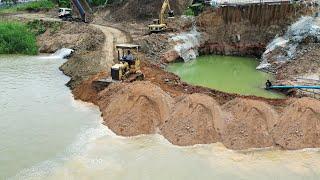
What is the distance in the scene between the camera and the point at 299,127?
21.9 m

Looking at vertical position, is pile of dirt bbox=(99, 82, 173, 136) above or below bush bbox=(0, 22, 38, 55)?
below

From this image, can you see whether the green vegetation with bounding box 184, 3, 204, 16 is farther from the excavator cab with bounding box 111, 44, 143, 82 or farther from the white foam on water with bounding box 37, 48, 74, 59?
the excavator cab with bounding box 111, 44, 143, 82

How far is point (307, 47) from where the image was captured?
3525 cm

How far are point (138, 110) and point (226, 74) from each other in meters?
14.0

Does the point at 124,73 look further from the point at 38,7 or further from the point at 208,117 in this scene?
the point at 38,7

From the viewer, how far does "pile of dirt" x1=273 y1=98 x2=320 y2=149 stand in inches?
845

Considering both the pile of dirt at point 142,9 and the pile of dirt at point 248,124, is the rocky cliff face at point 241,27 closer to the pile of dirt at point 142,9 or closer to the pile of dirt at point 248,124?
the pile of dirt at point 142,9

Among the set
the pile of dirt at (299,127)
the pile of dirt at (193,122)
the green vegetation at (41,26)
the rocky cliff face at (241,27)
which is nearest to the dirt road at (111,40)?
the green vegetation at (41,26)

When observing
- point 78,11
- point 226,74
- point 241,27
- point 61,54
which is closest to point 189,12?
point 241,27

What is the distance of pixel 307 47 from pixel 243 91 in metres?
8.19

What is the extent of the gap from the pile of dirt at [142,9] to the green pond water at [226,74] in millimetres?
8932

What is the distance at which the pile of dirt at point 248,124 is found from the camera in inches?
852

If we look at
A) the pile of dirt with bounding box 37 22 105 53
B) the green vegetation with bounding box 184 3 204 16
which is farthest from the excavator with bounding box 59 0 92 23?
the green vegetation with bounding box 184 3 204 16

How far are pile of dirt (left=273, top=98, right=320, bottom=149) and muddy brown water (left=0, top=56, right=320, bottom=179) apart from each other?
0.54 m
